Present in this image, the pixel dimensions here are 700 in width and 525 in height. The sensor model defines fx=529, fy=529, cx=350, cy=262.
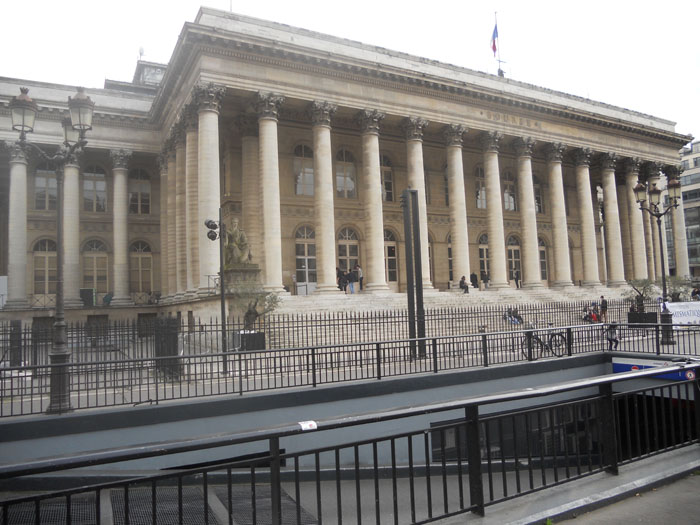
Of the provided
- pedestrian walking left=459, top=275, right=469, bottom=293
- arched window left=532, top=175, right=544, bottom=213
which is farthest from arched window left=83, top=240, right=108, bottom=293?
arched window left=532, top=175, right=544, bottom=213

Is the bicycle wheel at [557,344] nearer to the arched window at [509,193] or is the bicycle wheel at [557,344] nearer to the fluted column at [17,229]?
the arched window at [509,193]

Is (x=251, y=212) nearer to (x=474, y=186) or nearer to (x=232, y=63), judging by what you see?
(x=232, y=63)

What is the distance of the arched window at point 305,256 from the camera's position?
30.3m

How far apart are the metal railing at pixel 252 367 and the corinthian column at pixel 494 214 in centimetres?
1354

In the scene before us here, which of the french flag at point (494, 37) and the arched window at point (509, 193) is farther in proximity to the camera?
the arched window at point (509, 193)

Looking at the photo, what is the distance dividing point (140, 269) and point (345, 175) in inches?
584

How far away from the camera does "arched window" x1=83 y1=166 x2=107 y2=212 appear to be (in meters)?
34.0

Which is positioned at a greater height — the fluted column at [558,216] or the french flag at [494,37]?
the french flag at [494,37]

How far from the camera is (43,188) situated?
109 feet

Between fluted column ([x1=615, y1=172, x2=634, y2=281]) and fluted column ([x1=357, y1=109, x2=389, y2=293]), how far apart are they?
23.5 meters

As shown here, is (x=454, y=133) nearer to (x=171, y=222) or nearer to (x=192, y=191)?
(x=192, y=191)

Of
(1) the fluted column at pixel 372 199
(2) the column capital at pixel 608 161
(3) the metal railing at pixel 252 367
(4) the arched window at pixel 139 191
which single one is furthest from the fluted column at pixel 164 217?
(2) the column capital at pixel 608 161

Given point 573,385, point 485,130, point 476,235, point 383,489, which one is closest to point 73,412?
point 383,489

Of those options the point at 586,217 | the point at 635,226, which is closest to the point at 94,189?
the point at 586,217
